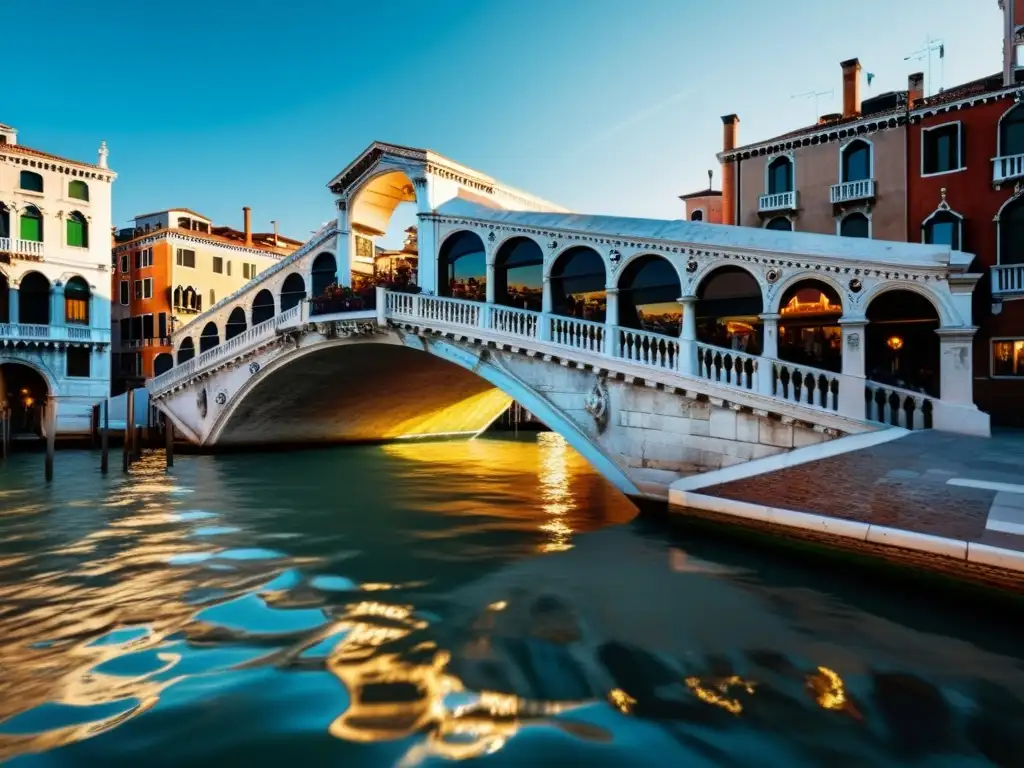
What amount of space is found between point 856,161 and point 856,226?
158cm

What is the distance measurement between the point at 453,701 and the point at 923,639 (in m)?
3.67

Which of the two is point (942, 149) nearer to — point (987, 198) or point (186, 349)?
point (987, 198)

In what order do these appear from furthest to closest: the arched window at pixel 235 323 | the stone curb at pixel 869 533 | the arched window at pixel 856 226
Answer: the arched window at pixel 235 323
the arched window at pixel 856 226
the stone curb at pixel 869 533

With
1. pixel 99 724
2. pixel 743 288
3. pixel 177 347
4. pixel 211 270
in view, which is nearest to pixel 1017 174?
pixel 743 288

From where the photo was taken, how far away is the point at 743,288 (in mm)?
10961

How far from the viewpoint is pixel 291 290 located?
2038cm

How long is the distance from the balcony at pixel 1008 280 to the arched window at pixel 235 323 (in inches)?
822

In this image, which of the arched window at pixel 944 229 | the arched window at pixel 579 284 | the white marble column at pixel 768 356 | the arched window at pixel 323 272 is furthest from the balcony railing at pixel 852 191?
the arched window at pixel 323 272

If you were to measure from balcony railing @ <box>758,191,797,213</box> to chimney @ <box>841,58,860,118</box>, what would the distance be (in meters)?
3.22

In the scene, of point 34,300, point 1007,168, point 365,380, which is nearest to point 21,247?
point 34,300

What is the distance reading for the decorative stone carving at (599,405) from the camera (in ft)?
34.8

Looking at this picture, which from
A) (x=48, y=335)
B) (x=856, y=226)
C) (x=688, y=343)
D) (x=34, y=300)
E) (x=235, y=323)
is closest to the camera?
(x=688, y=343)

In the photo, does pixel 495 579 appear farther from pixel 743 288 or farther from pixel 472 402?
pixel 472 402

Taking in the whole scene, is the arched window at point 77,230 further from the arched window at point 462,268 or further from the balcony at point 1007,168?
the balcony at point 1007,168
